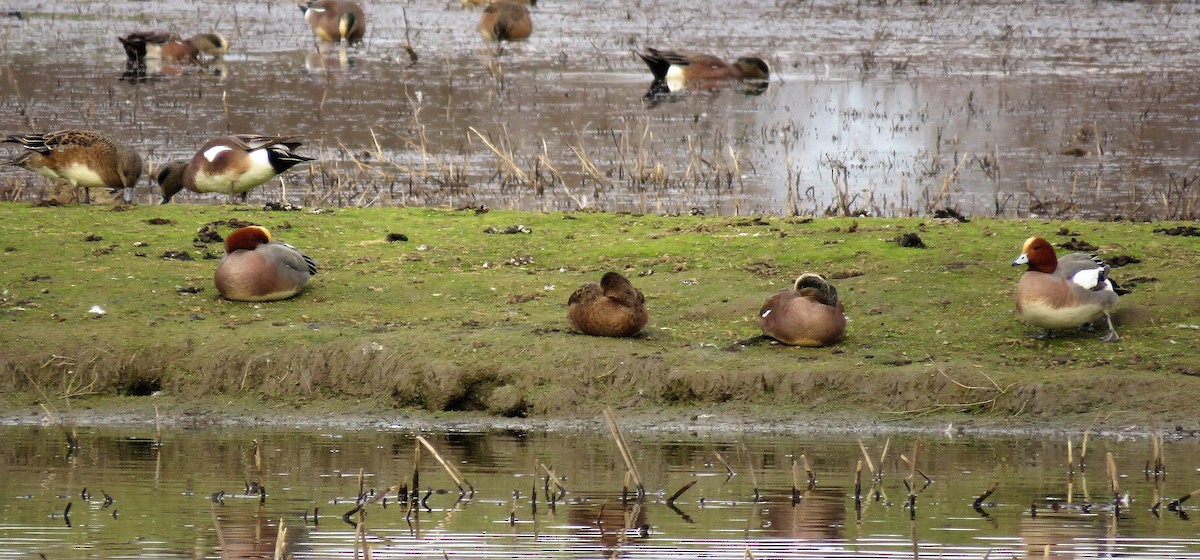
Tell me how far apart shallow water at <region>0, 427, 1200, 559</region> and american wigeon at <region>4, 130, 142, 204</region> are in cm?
402

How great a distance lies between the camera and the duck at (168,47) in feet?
83.5

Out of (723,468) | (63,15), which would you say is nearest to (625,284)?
(723,468)

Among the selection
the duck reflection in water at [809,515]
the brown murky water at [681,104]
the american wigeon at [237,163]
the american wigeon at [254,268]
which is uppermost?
the american wigeon at [237,163]

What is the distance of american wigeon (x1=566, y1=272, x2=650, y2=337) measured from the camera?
10.3 metres

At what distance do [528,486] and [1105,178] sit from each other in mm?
10949

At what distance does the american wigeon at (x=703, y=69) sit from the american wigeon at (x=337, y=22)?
6.23m

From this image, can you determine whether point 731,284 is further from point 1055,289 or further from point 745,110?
point 745,110

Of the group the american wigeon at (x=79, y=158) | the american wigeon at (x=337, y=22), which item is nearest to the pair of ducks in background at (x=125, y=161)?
the american wigeon at (x=79, y=158)

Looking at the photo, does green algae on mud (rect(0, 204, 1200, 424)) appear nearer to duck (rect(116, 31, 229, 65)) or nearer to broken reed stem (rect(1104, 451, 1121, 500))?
broken reed stem (rect(1104, 451, 1121, 500))

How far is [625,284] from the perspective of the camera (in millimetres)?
10289

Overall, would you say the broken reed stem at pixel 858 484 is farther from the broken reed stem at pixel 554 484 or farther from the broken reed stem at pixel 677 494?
the broken reed stem at pixel 554 484

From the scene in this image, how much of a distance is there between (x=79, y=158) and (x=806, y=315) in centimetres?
606

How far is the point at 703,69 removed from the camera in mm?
24359

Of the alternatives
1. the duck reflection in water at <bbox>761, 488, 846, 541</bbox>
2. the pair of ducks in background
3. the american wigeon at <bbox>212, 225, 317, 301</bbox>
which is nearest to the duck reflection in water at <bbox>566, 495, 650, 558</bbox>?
the duck reflection in water at <bbox>761, 488, 846, 541</bbox>
